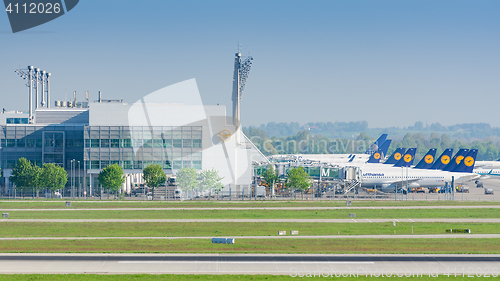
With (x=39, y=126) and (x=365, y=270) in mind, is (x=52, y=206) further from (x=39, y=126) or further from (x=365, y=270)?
(x=365, y=270)

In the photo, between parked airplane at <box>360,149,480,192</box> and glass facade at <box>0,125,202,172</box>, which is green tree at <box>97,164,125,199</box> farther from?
parked airplane at <box>360,149,480,192</box>

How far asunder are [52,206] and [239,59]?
6320 cm

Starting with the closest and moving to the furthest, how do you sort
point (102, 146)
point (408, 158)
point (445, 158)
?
point (102, 146) < point (445, 158) < point (408, 158)

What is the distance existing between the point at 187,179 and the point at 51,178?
1059 inches

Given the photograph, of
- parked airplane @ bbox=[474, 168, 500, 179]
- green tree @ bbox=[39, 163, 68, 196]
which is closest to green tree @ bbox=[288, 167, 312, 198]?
green tree @ bbox=[39, 163, 68, 196]

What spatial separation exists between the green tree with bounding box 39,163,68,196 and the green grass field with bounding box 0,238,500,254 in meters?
52.6

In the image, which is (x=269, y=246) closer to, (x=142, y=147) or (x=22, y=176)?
(x=22, y=176)

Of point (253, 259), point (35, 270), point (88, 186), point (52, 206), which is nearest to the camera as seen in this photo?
point (35, 270)

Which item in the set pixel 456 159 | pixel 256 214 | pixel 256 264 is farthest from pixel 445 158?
pixel 256 264

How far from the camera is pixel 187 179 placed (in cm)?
10650

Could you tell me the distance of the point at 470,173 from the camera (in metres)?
124

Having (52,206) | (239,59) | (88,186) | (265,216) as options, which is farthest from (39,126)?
(265,216)

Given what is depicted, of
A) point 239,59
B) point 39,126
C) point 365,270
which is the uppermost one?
point 239,59

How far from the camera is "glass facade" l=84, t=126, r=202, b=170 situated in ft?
383
